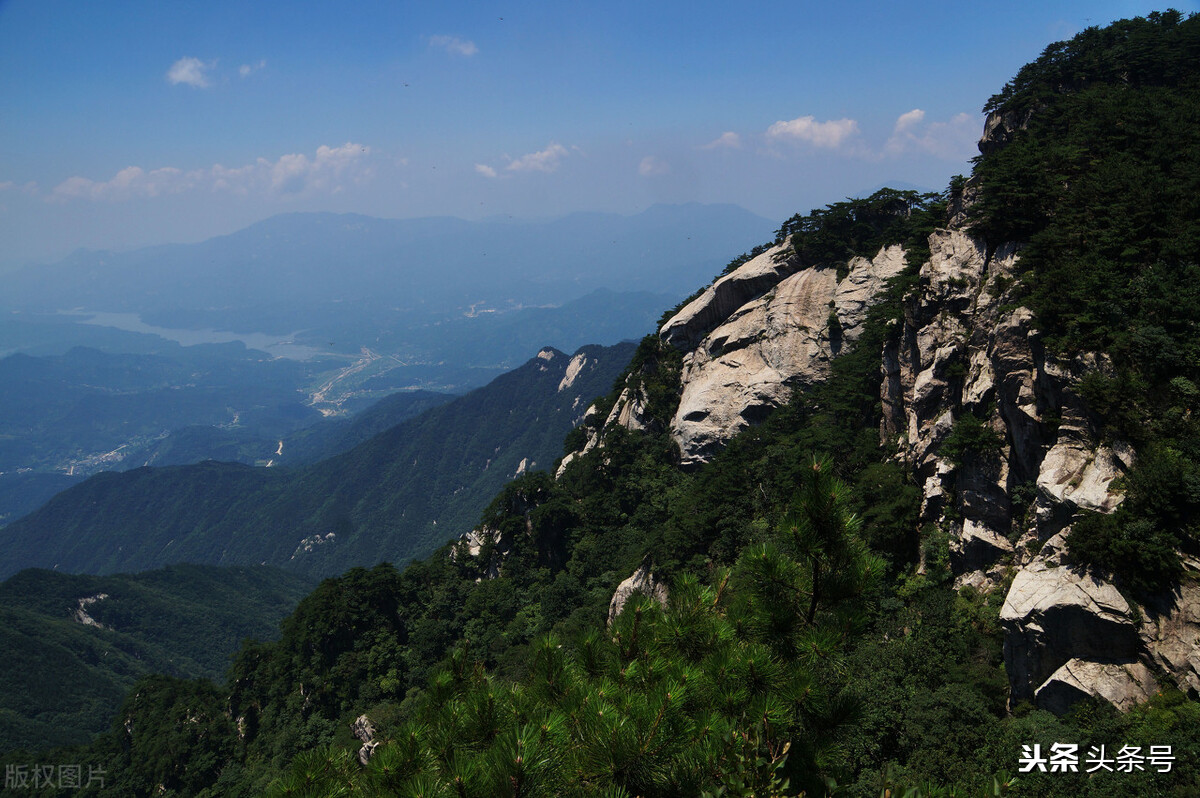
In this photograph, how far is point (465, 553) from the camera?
49.7 m

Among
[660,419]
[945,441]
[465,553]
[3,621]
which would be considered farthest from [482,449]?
[945,441]

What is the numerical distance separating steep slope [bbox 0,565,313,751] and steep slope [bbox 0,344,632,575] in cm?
2008

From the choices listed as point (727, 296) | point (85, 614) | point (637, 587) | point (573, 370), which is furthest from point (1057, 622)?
point (573, 370)

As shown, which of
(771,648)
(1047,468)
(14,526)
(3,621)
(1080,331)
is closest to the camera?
(771,648)

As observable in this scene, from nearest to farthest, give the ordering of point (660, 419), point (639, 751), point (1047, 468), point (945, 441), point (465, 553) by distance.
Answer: point (639, 751)
point (1047, 468)
point (945, 441)
point (660, 419)
point (465, 553)

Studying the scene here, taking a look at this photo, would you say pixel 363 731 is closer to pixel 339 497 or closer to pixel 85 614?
pixel 85 614

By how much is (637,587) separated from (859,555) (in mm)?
25208

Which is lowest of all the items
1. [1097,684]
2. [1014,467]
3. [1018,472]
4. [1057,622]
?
[1097,684]

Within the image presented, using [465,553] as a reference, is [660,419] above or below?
above

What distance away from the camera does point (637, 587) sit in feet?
101

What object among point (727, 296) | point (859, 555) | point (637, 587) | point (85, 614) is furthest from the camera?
point (85, 614)

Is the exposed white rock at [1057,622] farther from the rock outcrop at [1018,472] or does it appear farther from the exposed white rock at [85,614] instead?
the exposed white rock at [85,614]

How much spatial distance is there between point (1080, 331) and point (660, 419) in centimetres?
3001

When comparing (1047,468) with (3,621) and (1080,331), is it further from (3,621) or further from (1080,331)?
(3,621)
